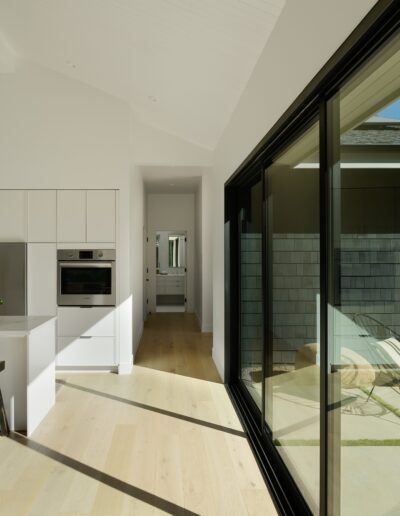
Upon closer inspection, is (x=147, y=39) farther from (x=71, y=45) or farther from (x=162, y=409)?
(x=162, y=409)

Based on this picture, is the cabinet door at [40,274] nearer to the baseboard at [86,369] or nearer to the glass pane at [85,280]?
the glass pane at [85,280]

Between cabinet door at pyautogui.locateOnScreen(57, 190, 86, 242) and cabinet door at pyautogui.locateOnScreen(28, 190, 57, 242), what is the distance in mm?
65

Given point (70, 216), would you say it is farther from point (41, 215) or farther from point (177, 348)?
point (177, 348)

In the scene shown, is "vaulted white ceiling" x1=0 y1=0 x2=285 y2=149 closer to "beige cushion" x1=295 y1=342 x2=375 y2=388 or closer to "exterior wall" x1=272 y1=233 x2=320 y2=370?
"exterior wall" x1=272 y1=233 x2=320 y2=370

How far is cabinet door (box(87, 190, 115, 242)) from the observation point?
4.93m

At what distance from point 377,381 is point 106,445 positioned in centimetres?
229

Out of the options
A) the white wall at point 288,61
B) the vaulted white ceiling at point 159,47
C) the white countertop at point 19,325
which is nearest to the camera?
the white wall at point 288,61

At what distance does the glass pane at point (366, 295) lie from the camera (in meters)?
1.23

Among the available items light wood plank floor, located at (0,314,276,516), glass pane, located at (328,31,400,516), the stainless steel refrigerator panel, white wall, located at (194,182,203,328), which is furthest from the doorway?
glass pane, located at (328,31,400,516)

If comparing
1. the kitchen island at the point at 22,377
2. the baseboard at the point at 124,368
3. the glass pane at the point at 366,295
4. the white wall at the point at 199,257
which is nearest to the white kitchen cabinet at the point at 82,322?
the baseboard at the point at 124,368

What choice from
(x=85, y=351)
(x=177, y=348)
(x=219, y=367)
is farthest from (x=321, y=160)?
(x=177, y=348)

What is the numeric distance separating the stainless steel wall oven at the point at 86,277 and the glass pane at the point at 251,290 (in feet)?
5.47

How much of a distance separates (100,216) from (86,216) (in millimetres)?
158

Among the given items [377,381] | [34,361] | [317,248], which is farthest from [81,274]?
[377,381]
